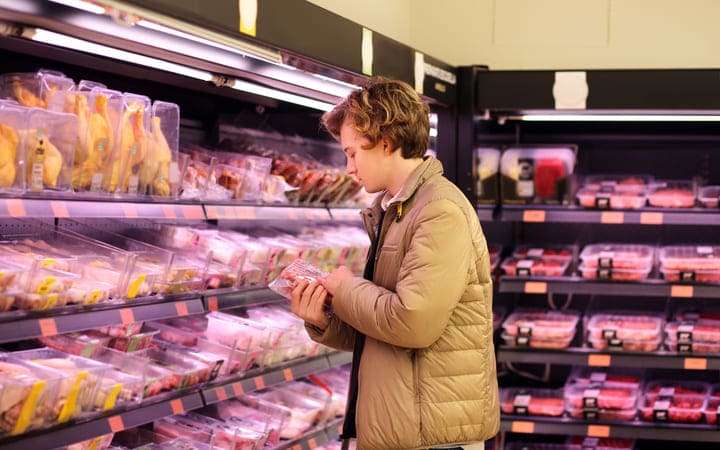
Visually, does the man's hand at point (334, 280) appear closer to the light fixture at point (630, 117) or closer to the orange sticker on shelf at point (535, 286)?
the orange sticker on shelf at point (535, 286)

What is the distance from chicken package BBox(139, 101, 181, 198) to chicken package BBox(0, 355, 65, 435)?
29.1 inches

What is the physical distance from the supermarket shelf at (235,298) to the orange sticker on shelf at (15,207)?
3.19 ft

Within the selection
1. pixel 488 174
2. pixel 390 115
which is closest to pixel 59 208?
pixel 390 115

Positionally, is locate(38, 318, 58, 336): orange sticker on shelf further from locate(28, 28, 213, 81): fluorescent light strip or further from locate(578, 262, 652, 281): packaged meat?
locate(578, 262, 652, 281): packaged meat

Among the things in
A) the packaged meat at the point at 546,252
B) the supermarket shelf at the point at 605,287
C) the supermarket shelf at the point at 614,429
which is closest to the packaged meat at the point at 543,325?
the supermarket shelf at the point at 605,287

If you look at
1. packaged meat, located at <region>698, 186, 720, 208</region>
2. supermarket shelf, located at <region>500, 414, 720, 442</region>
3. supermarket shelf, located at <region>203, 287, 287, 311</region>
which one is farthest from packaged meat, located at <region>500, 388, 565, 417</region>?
supermarket shelf, located at <region>203, 287, 287, 311</region>

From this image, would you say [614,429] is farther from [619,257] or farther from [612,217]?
[612,217]

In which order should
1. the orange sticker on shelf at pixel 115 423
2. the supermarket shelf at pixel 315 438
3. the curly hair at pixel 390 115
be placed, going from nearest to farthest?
the curly hair at pixel 390 115, the orange sticker on shelf at pixel 115 423, the supermarket shelf at pixel 315 438

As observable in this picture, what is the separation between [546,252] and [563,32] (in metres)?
1.46

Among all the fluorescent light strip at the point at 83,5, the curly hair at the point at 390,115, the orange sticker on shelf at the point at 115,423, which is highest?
the fluorescent light strip at the point at 83,5

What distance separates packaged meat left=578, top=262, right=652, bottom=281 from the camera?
509 cm

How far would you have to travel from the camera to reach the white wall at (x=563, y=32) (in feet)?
18.8

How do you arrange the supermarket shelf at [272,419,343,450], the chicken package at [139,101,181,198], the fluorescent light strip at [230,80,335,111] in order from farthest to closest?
the supermarket shelf at [272,419,343,450]
the fluorescent light strip at [230,80,335,111]
the chicken package at [139,101,181,198]

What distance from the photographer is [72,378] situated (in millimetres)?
2852
